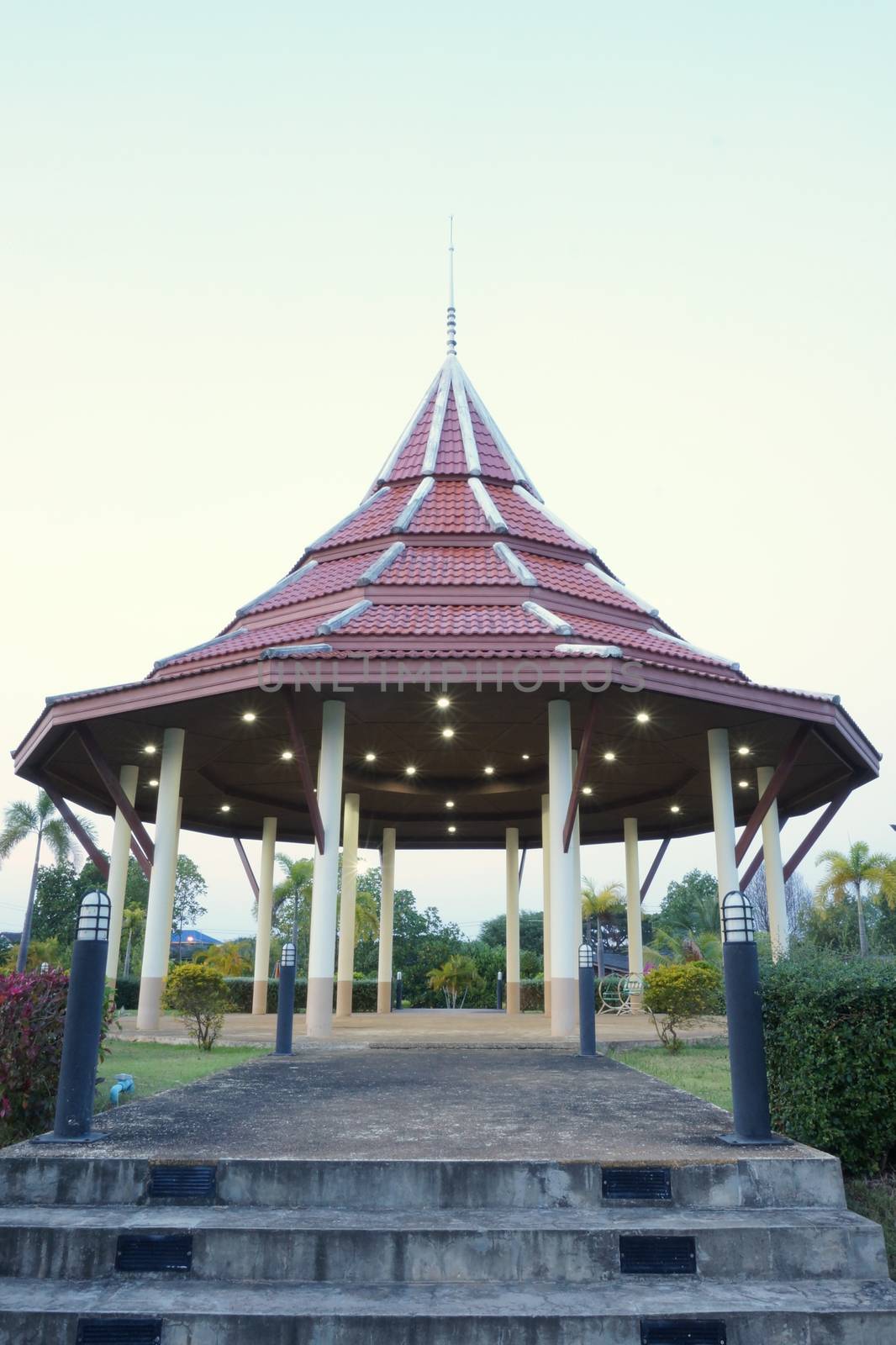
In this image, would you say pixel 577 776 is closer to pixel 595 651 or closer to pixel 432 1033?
pixel 595 651

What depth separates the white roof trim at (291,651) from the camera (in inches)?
550

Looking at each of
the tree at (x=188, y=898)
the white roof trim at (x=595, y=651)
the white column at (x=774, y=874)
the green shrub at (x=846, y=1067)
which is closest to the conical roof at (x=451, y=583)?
the white roof trim at (x=595, y=651)

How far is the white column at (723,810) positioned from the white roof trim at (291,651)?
7720 mm

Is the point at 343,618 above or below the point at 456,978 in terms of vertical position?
above

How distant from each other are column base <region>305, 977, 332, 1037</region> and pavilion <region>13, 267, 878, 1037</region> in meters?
0.05

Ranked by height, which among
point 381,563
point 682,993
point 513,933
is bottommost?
point 682,993

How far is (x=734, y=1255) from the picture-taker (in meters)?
4.61

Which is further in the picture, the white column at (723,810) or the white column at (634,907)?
the white column at (634,907)

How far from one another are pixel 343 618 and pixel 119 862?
8.33 meters

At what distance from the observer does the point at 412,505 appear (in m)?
20.7

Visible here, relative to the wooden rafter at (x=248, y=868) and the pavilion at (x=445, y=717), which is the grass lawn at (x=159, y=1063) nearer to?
the pavilion at (x=445, y=717)

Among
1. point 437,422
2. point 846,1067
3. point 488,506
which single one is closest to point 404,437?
point 437,422

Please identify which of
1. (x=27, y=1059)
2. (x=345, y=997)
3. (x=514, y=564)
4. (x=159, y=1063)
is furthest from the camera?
(x=345, y=997)

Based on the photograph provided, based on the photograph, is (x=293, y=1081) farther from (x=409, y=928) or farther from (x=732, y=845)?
(x=409, y=928)
